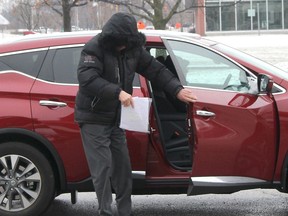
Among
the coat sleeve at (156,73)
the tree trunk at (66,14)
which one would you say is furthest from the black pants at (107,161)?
the tree trunk at (66,14)

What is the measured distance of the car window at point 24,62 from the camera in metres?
4.38

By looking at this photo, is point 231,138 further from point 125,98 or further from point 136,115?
point 125,98

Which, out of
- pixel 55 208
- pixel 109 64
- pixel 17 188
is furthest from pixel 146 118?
pixel 55 208

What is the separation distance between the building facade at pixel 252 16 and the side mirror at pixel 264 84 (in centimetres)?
4702

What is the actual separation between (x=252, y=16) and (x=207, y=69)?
156ft

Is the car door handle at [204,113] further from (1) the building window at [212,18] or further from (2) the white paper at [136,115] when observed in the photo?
(1) the building window at [212,18]

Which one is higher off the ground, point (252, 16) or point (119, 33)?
point (252, 16)

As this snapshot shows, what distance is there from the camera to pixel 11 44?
450 centimetres

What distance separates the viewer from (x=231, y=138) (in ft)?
13.5

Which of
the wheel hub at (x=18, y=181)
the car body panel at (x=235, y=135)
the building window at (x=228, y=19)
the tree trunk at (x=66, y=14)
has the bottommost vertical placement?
the wheel hub at (x=18, y=181)

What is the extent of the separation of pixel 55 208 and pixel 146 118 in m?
1.78

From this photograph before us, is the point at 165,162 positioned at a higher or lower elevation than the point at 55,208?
higher

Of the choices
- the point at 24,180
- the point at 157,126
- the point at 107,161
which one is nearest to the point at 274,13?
the point at 157,126

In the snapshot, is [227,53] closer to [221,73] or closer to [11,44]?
[221,73]
